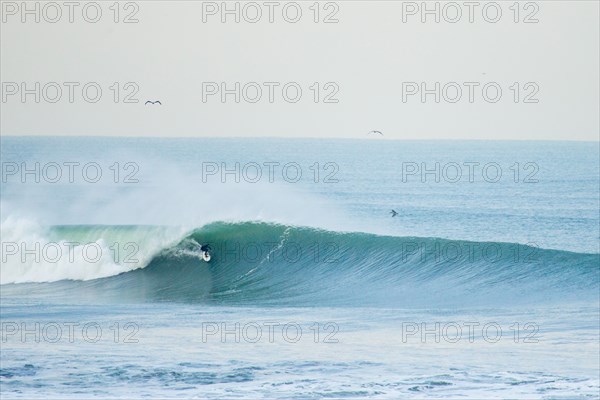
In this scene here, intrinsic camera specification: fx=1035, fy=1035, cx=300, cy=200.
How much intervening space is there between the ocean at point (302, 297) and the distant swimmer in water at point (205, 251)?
2.4 inches

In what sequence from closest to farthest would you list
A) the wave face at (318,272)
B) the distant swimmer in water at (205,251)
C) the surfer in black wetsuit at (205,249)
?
the wave face at (318,272) → the distant swimmer in water at (205,251) → the surfer in black wetsuit at (205,249)

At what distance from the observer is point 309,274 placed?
12.2 metres

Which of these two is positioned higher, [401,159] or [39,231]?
[401,159]

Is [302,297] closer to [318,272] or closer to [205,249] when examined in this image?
[318,272]

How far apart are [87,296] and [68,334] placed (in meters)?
2.11

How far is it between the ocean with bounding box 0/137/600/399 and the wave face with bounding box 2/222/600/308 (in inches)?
1.3

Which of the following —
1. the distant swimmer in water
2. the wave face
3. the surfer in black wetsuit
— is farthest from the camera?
the surfer in black wetsuit

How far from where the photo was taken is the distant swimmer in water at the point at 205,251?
1250 cm

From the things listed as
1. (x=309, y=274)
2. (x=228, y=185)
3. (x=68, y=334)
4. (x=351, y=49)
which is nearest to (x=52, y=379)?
(x=68, y=334)

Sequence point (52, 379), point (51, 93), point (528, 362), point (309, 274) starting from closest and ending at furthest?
point (52, 379)
point (528, 362)
point (309, 274)
point (51, 93)

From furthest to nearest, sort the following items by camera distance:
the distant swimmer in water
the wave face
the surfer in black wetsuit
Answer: the surfer in black wetsuit, the distant swimmer in water, the wave face

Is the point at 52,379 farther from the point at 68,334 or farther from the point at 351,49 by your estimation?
the point at 351,49

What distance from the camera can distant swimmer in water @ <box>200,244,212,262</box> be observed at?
12.5m

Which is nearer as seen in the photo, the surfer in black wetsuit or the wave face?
the wave face
